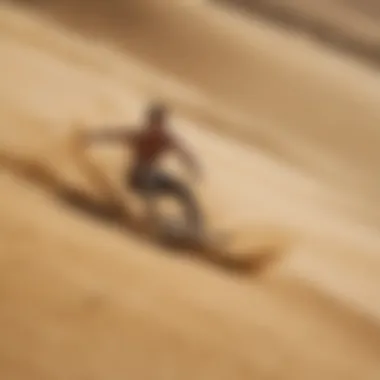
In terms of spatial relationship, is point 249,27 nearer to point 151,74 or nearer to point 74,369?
point 151,74

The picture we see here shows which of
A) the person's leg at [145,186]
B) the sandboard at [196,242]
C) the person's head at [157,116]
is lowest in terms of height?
the sandboard at [196,242]

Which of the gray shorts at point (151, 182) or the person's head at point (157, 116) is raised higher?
the person's head at point (157, 116)

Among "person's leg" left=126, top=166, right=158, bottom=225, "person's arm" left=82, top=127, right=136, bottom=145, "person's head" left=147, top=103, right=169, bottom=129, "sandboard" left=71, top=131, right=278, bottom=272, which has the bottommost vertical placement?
"sandboard" left=71, top=131, right=278, bottom=272

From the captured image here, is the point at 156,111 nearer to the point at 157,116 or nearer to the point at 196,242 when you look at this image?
the point at 157,116

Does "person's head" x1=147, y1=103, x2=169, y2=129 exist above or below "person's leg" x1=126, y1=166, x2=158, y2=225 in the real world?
above
